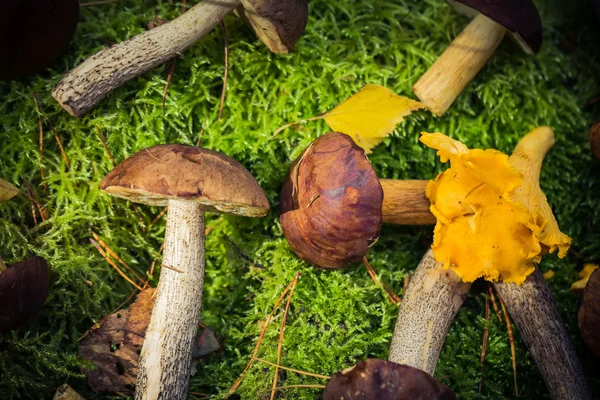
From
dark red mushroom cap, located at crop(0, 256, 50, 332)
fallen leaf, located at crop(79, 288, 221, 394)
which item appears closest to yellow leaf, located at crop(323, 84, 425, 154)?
fallen leaf, located at crop(79, 288, 221, 394)

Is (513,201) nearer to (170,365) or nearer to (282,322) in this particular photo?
(282,322)

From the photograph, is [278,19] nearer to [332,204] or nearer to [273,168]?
[273,168]

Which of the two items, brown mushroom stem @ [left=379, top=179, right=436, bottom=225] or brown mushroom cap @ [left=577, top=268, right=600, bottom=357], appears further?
brown mushroom stem @ [left=379, top=179, right=436, bottom=225]

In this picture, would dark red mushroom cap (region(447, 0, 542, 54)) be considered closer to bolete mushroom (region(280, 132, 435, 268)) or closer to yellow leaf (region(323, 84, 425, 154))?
yellow leaf (region(323, 84, 425, 154))

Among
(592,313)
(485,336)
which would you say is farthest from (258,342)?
(592,313)

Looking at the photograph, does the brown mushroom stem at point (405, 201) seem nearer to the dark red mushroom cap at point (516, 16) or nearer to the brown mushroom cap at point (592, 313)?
the brown mushroom cap at point (592, 313)

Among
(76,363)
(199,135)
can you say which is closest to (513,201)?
(199,135)
